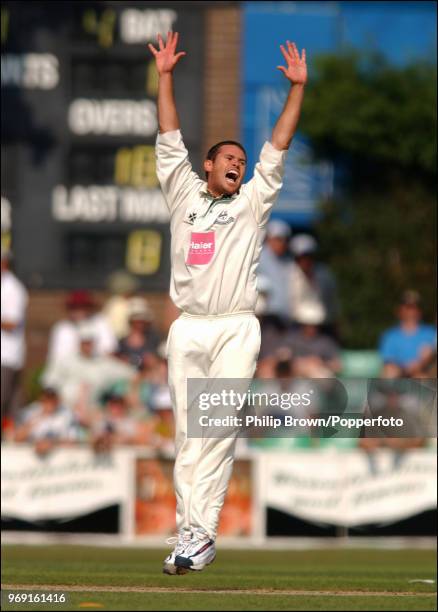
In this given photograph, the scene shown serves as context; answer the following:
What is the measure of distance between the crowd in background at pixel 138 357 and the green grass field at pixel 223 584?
208 centimetres

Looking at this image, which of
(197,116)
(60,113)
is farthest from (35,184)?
(197,116)

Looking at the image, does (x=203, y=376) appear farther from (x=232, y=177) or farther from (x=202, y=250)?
(x=232, y=177)

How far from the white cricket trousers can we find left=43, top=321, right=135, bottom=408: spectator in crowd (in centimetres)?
704

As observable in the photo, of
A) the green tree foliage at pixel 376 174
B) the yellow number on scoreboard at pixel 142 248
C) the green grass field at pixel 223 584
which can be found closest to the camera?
the green grass field at pixel 223 584

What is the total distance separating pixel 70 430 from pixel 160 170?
→ 6839mm

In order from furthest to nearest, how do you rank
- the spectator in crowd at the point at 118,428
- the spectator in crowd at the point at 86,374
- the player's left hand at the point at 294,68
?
the spectator in crowd at the point at 86,374 < the spectator in crowd at the point at 118,428 < the player's left hand at the point at 294,68

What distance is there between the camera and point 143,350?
15.9m

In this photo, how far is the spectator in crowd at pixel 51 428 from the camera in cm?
1480

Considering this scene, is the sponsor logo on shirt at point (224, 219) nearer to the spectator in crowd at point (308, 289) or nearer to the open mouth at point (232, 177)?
the open mouth at point (232, 177)

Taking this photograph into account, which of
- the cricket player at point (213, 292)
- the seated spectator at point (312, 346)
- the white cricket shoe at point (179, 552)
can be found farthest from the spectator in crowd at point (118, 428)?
the white cricket shoe at point (179, 552)

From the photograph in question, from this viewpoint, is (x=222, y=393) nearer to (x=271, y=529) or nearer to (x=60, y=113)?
(x=271, y=529)

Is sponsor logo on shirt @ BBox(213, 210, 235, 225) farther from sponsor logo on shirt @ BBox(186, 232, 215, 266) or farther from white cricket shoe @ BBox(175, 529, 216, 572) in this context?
white cricket shoe @ BBox(175, 529, 216, 572)

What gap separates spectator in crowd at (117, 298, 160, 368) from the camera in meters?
15.9

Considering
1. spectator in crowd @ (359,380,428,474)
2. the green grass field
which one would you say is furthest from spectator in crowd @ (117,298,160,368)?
spectator in crowd @ (359,380,428,474)
